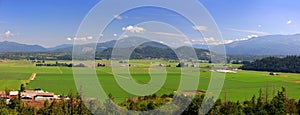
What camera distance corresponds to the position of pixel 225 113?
13266 mm

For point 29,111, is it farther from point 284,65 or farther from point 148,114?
point 284,65

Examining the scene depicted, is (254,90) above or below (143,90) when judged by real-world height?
below

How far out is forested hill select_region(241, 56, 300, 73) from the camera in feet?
171

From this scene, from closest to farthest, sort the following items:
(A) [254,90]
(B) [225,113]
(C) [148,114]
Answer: (C) [148,114] < (B) [225,113] < (A) [254,90]

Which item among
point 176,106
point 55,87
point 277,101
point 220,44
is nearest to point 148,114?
point 176,106

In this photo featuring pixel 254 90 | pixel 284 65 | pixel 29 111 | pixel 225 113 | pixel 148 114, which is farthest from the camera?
pixel 284 65

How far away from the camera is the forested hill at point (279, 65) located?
52.2 m

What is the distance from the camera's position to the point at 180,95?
11500 millimetres

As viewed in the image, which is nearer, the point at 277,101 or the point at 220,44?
the point at 220,44

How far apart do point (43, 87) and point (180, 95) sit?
65.7ft

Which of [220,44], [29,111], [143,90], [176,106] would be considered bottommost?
[29,111]

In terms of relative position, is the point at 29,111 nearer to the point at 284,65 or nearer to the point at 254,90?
the point at 254,90

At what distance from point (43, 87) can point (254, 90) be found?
18.1 m

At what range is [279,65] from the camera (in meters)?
54.3
